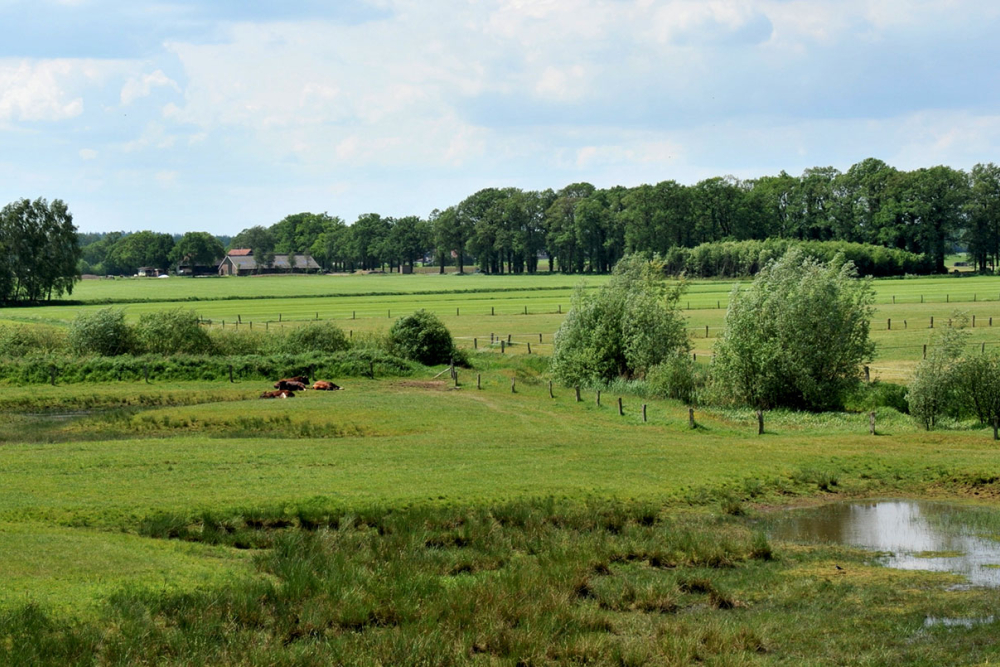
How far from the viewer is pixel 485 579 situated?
813 inches

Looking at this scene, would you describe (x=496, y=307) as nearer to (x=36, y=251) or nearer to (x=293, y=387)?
(x=36, y=251)

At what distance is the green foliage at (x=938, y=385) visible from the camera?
4300 centimetres

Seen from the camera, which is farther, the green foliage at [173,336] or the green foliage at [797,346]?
the green foliage at [173,336]

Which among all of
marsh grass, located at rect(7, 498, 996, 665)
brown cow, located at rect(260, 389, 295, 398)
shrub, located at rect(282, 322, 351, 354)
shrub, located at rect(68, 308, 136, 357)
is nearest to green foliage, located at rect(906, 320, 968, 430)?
marsh grass, located at rect(7, 498, 996, 665)

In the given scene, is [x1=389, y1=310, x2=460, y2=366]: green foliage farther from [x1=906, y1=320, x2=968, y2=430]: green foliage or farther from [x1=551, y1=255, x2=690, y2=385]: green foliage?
[x1=906, y1=320, x2=968, y2=430]: green foliage

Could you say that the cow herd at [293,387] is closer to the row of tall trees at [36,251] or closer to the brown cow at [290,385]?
the brown cow at [290,385]

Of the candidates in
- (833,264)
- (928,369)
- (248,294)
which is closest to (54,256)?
(248,294)

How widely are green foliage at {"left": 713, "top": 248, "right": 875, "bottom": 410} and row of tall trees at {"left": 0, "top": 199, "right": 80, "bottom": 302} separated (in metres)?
113


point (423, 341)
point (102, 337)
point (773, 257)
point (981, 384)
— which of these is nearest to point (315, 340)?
point (423, 341)

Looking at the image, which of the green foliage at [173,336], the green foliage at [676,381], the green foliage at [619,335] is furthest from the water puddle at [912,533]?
the green foliage at [173,336]

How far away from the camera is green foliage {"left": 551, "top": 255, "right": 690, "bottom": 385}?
194ft

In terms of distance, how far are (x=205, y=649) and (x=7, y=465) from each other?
18999 mm

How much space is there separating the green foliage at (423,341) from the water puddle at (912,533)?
39.7 metres

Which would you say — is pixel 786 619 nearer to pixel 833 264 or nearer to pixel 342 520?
pixel 342 520
